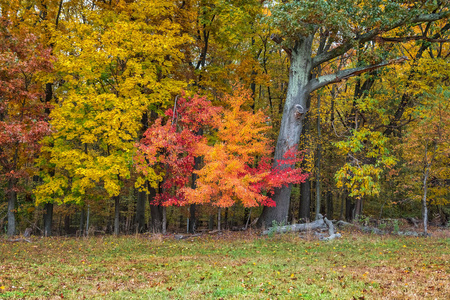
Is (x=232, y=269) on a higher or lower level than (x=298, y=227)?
lower

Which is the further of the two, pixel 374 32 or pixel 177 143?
pixel 177 143

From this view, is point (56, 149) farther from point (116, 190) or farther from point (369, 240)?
point (369, 240)

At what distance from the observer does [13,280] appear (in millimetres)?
6203

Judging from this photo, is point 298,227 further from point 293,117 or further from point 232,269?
point 232,269

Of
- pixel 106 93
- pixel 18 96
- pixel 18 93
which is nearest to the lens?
pixel 18 93

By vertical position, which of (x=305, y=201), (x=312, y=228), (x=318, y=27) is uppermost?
(x=318, y=27)

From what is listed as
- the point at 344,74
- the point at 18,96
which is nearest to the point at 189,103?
the point at 344,74

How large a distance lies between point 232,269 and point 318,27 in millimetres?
10280

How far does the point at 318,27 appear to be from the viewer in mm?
12656

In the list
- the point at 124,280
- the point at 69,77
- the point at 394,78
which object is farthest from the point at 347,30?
the point at 69,77

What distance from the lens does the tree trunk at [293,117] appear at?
14.0 metres

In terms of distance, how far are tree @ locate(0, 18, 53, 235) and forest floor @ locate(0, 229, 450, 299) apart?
3.98m

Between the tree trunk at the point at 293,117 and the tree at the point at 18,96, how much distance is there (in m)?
10.1

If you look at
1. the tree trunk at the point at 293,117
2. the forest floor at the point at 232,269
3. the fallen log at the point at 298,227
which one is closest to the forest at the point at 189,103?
the tree trunk at the point at 293,117
